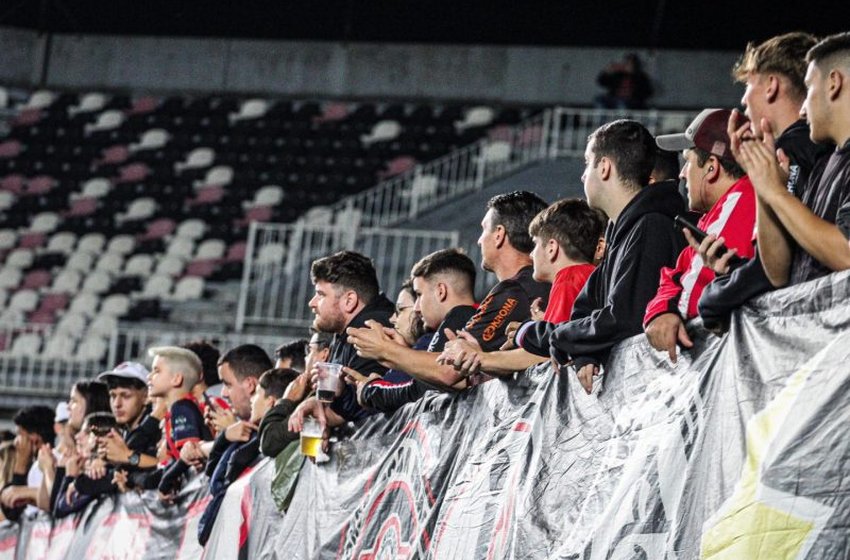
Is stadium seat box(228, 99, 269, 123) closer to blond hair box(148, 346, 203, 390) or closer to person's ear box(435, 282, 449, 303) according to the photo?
blond hair box(148, 346, 203, 390)

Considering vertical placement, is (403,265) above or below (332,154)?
below

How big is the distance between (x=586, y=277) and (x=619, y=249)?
1.64ft

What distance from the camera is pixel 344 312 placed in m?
5.85

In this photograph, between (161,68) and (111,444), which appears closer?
(111,444)

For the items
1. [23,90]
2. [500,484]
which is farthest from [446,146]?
[500,484]

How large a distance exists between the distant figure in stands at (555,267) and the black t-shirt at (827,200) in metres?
1.31

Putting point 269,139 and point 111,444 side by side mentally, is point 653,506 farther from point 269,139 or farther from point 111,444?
point 269,139

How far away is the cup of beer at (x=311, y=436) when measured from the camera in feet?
18.7

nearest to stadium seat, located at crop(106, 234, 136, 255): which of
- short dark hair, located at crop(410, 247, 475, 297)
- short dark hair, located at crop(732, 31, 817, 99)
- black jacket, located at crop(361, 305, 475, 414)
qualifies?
black jacket, located at crop(361, 305, 475, 414)

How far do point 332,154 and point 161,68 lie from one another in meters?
4.61

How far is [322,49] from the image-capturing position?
23.5 meters

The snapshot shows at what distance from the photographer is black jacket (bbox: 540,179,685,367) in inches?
143

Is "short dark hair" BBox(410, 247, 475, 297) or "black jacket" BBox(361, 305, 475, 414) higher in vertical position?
"short dark hair" BBox(410, 247, 475, 297)

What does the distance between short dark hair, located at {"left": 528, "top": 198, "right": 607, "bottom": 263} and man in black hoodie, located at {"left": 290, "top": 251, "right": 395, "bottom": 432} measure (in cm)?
151
